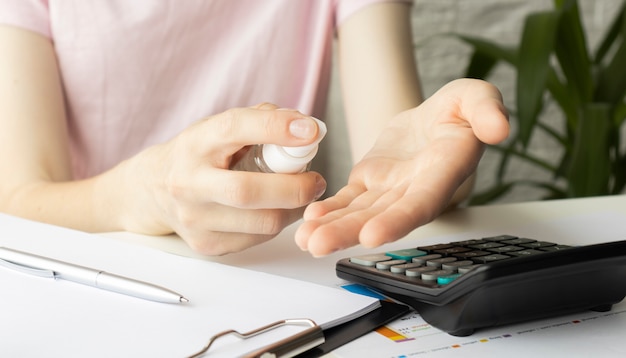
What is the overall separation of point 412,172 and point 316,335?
0.50 ft

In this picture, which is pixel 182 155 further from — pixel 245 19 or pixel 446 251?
pixel 245 19

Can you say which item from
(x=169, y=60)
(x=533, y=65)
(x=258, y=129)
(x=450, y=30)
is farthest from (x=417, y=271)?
(x=450, y=30)

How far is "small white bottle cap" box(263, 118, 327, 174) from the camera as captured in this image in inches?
16.5

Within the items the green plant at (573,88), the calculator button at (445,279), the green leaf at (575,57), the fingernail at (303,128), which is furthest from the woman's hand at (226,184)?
the green leaf at (575,57)

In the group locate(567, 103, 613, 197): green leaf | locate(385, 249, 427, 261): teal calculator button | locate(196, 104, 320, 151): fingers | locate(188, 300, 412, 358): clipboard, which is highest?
locate(196, 104, 320, 151): fingers

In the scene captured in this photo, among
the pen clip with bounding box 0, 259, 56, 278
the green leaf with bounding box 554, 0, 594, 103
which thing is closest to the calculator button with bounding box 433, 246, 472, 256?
the pen clip with bounding box 0, 259, 56, 278

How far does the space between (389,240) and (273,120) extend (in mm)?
104

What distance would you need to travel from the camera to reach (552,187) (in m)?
1.44

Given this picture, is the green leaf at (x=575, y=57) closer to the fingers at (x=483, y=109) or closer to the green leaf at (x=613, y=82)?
the green leaf at (x=613, y=82)

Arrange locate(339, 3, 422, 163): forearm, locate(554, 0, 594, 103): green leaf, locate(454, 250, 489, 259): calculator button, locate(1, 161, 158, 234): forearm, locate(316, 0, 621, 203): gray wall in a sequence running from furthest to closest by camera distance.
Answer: locate(316, 0, 621, 203): gray wall, locate(554, 0, 594, 103): green leaf, locate(339, 3, 422, 163): forearm, locate(1, 161, 158, 234): forearm, locate(454, 250, 489, 259): calculator button

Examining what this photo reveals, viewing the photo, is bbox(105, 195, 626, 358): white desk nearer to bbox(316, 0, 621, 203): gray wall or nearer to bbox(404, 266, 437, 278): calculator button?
bbox(404, 266, 437, 278): calculator button

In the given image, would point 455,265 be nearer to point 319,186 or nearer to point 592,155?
point 319,186

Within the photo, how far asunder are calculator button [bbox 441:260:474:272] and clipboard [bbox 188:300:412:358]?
32mm

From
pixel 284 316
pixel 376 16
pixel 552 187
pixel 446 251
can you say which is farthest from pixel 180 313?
pixel 552 187
